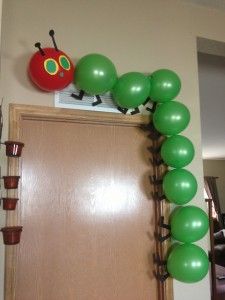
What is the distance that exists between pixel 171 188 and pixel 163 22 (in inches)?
41.2

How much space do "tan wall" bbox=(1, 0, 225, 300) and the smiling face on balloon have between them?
0.49 feet

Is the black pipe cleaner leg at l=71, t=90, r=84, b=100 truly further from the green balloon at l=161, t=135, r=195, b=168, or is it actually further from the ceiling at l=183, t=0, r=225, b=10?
the ceiling at l=183, t=0, r=225, b=10

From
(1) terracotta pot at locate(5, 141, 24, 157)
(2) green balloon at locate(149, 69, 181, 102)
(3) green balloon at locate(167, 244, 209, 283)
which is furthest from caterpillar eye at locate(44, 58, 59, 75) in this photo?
(3) green balloon at locate(167, 244, 209, 283)

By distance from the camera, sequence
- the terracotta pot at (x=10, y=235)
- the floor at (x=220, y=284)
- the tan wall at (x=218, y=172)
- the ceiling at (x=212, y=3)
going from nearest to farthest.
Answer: the terracotta pot at (x=10, y=235), the ceiling at (x=212, y=3), the floor at (x=220, y=284), the tan wall at (x=218, y=172)

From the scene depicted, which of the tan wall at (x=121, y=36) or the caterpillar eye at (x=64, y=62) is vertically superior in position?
the tan wall at (x=121, y=36)

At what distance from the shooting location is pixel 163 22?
5.97ft

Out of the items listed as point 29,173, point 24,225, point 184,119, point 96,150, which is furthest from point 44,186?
point 184,119

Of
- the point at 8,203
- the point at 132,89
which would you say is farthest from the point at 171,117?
the point at 8,203

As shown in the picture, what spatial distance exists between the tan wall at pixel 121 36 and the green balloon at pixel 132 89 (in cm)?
27

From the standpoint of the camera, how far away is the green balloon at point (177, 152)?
1449 millimetres

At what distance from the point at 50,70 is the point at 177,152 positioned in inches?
28.1

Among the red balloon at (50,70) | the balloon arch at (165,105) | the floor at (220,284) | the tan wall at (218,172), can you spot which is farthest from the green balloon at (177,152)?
the tan wall at (218,172)

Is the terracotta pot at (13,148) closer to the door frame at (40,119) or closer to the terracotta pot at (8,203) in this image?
the door frame at (40,119)

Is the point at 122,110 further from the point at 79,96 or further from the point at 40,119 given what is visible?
the point at 40,119
